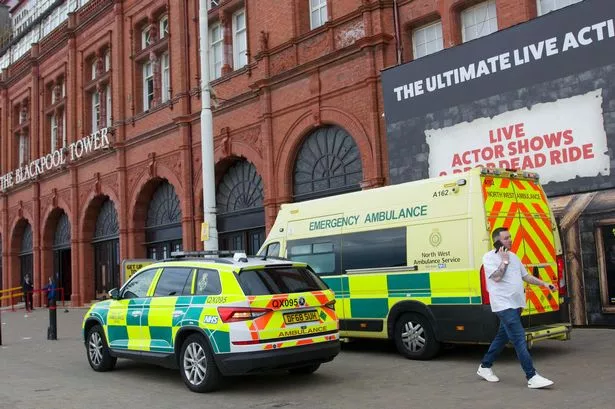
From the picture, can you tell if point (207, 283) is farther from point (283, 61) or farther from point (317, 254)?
point (283, 61)

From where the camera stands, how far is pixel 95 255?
29.7 m

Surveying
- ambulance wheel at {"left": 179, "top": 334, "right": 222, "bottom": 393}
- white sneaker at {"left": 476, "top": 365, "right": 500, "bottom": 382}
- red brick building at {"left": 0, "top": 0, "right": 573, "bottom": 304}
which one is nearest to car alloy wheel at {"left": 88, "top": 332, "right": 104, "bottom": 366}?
ambulance wheel at {"left": 179, "top": 334, "right": 222, "bottom": 393}

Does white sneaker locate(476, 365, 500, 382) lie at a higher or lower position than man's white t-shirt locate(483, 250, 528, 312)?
lower

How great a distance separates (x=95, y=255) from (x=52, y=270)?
5100 mm

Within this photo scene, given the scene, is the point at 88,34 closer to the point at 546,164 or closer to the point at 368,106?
the point at 368,106

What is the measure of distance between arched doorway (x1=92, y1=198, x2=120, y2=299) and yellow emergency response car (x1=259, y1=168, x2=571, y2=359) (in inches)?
741

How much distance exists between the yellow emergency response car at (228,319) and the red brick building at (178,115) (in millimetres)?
7514

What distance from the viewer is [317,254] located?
1138 centimetres

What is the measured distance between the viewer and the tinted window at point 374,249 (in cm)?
1002

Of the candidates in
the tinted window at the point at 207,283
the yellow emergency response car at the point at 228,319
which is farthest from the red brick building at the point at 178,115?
the tinted window at the point at 207,283

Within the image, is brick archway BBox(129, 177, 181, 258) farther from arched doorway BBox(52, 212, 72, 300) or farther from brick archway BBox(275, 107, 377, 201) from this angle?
arched doorway BBox(52, 212, 72, 300)

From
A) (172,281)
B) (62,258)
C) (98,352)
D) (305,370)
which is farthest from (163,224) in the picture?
(305,370)

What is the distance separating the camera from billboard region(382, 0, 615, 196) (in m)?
11.9

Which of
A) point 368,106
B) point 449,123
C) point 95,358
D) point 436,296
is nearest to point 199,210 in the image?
point 368,106
